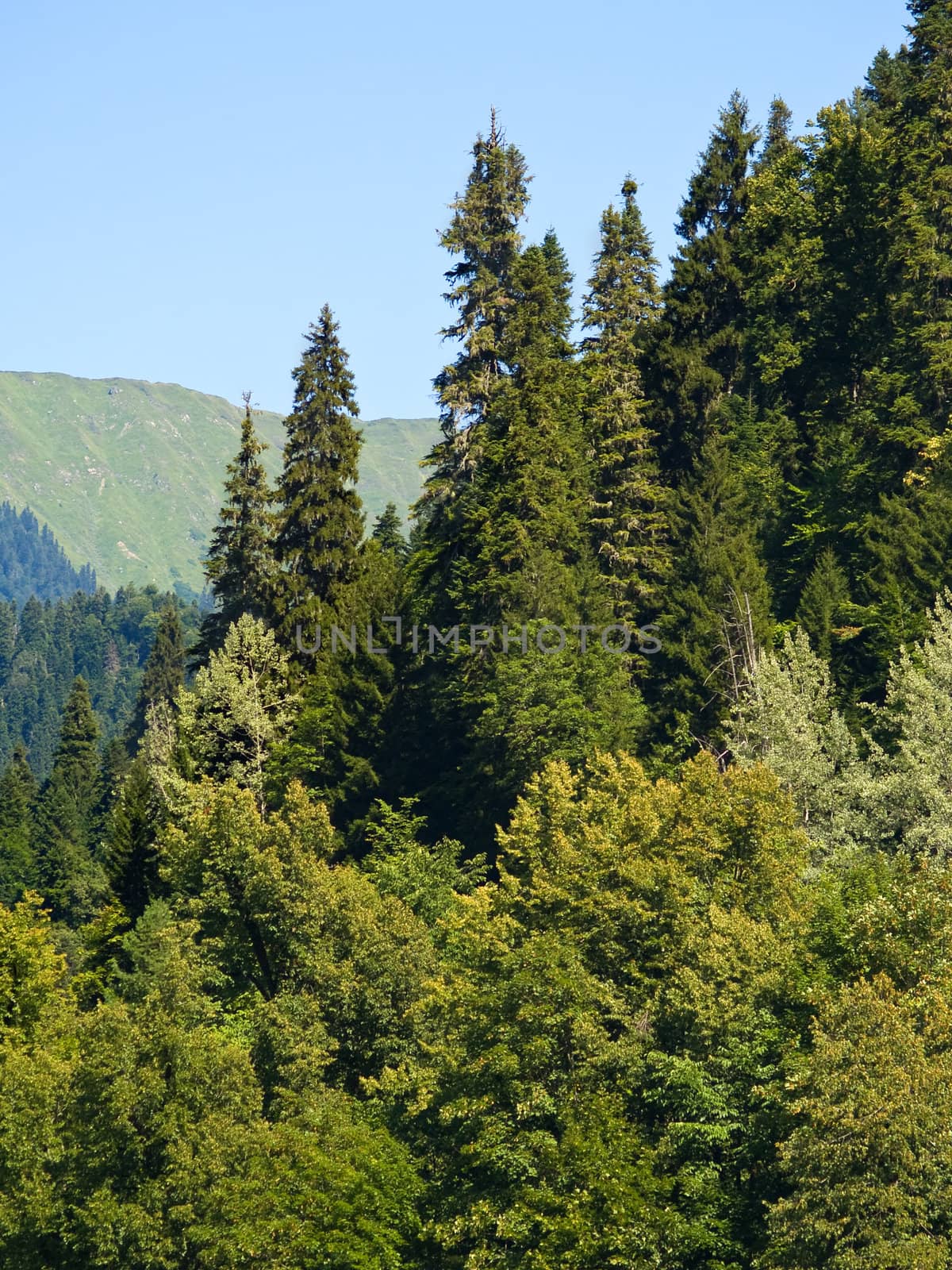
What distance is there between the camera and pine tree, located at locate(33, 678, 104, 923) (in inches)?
4523

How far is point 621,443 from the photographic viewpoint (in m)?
75.5

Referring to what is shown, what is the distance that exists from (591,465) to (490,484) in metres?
8.27

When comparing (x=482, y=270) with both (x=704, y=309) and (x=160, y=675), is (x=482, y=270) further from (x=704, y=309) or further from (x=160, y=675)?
(x=160, y=675)

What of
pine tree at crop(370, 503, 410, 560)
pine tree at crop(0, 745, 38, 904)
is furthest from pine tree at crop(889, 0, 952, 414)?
pine tree at crop(0, 745, 38, 904)

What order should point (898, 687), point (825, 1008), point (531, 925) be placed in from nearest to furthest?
point (825, 1008), point (531, 925), point (898, 687)

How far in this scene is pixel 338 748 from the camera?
6775 centimetres

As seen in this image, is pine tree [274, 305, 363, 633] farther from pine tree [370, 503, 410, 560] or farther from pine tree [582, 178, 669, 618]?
pine tree [370, 503, 410, 560]

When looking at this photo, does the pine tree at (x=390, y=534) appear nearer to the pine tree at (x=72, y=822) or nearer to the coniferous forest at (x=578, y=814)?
the coniferous forest at (x=578, y=814)

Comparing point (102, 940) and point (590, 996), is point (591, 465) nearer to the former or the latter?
point (102, 940)

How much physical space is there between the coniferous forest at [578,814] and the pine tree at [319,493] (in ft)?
0.70

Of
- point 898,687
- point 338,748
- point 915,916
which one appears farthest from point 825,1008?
point 338,748

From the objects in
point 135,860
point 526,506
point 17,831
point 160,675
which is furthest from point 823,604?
point 160,675

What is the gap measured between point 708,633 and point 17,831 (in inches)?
3402

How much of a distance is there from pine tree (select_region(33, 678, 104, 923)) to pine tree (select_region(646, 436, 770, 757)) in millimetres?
43974
